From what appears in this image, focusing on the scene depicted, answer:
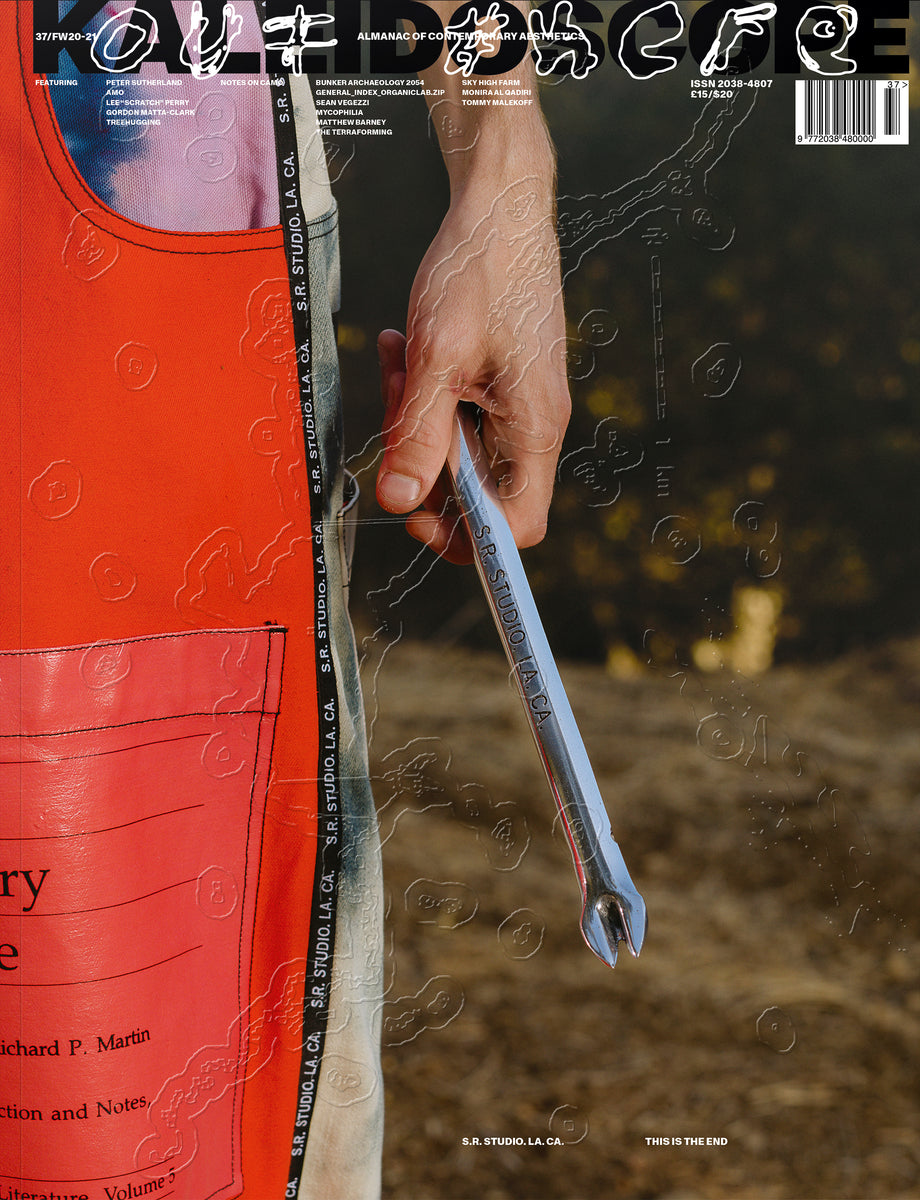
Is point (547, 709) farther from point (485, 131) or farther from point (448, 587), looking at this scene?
point (485, 131)

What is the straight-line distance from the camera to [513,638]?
1.66 ft

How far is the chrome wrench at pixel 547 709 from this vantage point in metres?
0.49

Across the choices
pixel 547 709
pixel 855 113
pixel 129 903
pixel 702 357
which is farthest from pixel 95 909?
pixel 855 113

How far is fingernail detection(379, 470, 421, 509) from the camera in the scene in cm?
48

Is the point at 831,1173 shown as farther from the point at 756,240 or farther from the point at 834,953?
the point at 756,240

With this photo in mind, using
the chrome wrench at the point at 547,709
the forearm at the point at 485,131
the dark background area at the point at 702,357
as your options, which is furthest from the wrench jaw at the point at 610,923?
the forearm at the point at 485,131

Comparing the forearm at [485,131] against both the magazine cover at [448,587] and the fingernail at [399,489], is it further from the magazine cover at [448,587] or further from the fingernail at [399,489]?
the fingernail at [399,489]

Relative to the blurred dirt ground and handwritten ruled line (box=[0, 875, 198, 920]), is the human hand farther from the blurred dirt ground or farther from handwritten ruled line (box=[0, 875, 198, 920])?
handwritten ruled line (box=[0, 875, 198, 920])

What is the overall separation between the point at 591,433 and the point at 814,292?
0.56 ft

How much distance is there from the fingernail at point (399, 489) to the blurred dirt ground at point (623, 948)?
0.10m

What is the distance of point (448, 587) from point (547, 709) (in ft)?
0.29

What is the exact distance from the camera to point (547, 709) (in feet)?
1.64

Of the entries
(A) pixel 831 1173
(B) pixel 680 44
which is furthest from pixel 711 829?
→ (B) pixel 680 44

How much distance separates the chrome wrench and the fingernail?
0.02 meters
